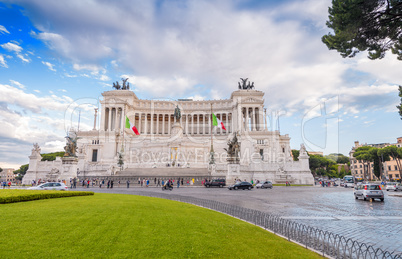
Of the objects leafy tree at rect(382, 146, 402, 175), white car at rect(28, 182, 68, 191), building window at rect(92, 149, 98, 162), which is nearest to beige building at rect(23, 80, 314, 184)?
building window at rect(92, 149, 98, 162)

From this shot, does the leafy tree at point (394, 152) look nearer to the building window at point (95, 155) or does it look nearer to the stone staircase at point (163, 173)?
the stone staircase at point (163, 173)

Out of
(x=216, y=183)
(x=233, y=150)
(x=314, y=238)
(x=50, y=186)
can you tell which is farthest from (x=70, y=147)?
(x=314, y=238)

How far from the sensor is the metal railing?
20.1 ft

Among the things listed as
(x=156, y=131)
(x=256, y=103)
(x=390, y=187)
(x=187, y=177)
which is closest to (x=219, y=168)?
(x=187, y=177)

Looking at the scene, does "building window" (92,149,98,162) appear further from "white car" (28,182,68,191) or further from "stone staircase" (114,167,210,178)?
"white car" (28,182,68,191)

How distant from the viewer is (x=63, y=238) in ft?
21.6

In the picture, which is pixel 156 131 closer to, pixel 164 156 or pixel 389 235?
pixel 164 156

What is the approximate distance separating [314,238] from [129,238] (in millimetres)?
5338

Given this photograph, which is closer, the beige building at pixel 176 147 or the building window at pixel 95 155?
the beige building at pixel 176 147

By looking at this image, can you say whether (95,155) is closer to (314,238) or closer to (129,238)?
(129,238)

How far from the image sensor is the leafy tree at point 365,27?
526 inches

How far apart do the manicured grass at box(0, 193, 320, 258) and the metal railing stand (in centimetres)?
61

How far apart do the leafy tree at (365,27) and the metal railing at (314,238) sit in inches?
455

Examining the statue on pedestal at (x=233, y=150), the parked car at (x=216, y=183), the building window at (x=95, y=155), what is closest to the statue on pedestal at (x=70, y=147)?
the parked car at (x=216, y=183)
